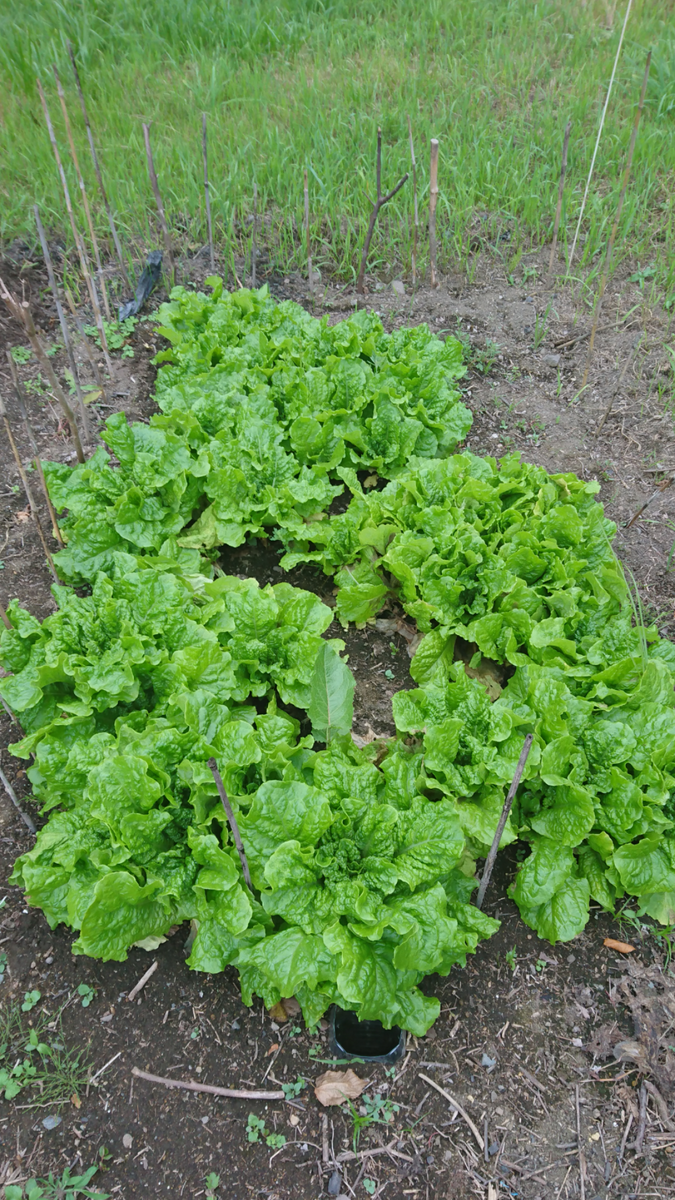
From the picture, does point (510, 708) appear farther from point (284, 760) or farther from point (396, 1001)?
point (396, 1001)

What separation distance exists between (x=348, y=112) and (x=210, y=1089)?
665cm

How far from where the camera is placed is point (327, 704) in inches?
112

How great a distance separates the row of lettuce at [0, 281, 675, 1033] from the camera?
231 centimetres

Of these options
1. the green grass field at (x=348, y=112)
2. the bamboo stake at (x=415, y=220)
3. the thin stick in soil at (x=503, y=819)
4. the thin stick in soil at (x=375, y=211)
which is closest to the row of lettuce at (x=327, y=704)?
the thin stick in soil at (x=503, y=819)

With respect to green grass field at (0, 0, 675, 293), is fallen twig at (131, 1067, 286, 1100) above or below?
below

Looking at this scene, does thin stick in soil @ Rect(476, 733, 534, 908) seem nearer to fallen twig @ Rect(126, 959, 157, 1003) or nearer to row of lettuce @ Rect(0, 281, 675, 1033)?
row of lettuce @ Rect(0, 281, 675, 1033)

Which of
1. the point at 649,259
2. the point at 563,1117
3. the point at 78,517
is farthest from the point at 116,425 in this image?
the point at 649,259

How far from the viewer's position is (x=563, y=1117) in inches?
87.7

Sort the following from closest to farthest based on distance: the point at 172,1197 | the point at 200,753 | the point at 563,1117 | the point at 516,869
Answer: the point at 172,1197 < the point at 563,1117 < the point at 200,753 < the point at 516,869

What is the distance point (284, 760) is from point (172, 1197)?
120cm

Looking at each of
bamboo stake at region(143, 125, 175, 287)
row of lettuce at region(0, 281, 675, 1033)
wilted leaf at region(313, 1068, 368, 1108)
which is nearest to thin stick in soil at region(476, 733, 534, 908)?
row of lettuce at region(0, 281, 675, 1033)

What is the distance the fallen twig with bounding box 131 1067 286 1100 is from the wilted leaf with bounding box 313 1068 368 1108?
0.37ft

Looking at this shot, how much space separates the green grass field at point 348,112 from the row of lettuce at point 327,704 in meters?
2.35

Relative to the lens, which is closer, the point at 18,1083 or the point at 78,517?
the point at 18,1083
